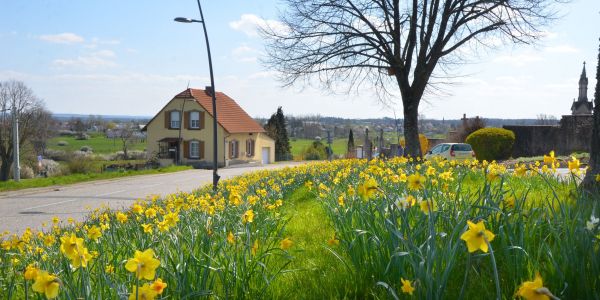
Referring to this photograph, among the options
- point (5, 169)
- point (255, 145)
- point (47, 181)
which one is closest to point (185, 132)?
point (255, 145)

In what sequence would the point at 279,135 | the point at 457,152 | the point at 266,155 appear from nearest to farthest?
the point at 457,152 → the point at 266,155 → the point at 279,135

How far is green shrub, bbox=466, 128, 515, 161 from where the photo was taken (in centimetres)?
2800

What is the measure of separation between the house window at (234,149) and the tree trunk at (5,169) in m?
19.7

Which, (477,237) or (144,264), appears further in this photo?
(144,264)

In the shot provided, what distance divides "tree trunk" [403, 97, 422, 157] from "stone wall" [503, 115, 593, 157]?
13.8m

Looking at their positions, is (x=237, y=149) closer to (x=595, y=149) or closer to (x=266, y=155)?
(x=266, y=155)

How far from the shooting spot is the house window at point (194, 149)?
45.5 meters

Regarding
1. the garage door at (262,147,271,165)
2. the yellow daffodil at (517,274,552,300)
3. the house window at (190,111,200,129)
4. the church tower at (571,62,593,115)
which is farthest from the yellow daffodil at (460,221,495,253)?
the church tower at (571,62,593,115)

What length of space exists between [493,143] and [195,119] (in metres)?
26.6

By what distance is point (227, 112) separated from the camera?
48.7 m

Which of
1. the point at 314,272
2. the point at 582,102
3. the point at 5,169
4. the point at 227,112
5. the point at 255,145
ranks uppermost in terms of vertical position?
the point at 582,102

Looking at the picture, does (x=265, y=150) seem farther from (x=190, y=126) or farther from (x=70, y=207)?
(x=70, y=207)

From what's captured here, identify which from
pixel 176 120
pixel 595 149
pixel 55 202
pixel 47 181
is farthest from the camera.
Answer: pixel 176 120

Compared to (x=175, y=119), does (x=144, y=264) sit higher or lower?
lower
